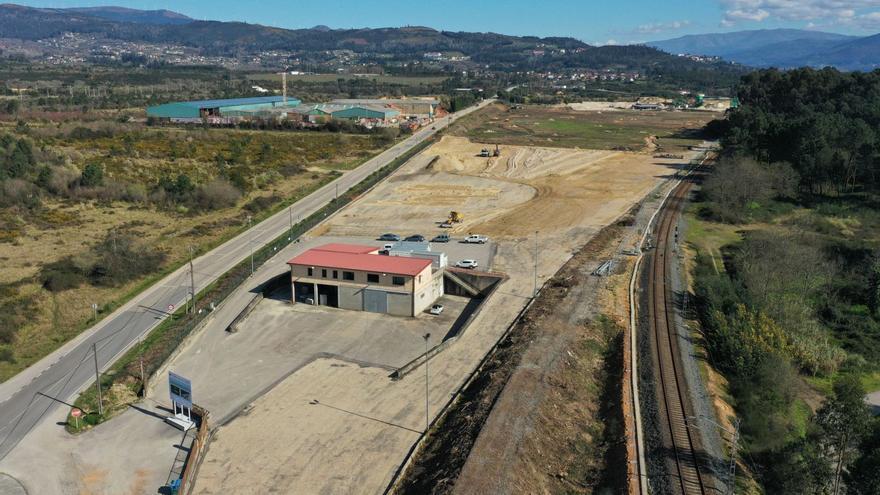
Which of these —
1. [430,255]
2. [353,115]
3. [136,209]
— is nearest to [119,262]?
[136,209]

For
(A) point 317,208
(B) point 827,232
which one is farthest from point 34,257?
(B) point 827,232

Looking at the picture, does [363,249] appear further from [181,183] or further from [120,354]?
[181,183]

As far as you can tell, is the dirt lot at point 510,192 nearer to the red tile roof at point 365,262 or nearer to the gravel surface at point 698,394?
the red tile roof at point 365,262

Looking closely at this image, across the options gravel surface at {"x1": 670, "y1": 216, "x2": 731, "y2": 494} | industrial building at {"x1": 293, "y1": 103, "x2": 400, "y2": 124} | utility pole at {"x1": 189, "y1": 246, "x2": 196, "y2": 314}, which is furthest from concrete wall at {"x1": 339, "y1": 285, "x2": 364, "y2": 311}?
industrial building at {"x1": 293, "y1": 103, "x2": 400, "y2": 124}

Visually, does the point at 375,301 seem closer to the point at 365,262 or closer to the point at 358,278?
the point at 358,278

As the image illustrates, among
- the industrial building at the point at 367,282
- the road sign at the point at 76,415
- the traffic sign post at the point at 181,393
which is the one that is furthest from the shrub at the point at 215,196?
the traffic sign post at the point at 181,393

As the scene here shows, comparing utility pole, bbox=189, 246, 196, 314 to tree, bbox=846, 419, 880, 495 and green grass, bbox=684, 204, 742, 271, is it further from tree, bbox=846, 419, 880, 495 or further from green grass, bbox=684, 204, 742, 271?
green grass, bbox=684, 204, 742, 271
